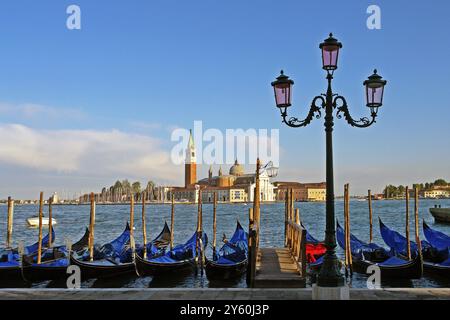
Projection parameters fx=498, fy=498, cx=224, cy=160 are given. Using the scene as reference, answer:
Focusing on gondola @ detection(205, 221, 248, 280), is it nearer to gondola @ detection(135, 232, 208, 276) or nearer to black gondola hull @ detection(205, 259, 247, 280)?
black gondola hull @ detection(205, 259, 247, 280)

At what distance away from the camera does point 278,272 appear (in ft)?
22.3

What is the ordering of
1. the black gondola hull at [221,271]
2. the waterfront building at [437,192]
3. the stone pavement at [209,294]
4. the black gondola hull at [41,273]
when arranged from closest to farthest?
the stone pavement at [209,294] → the black gondola hull at [221,271] → the black gondola hull at [41,273] → the waterfront building at [437,192]

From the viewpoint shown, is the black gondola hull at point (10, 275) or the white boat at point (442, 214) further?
the white boat at point (442, 214)

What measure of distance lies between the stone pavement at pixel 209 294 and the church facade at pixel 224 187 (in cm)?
8823

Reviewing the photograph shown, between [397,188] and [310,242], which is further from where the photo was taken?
[397,188]

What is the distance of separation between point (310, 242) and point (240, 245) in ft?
6.10

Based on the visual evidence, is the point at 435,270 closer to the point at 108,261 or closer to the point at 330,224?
the point at 330,224

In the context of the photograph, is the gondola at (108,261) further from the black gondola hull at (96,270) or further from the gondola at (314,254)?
the gondola at (314,254)

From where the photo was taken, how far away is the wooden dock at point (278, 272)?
20.5 feet

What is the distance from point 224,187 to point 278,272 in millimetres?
93116

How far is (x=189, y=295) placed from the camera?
199 inches

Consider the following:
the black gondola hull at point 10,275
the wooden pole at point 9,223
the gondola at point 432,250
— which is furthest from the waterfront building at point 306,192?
the black gondola hull at point 10,275

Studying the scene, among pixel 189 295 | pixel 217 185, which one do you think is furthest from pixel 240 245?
pixel 217 185
